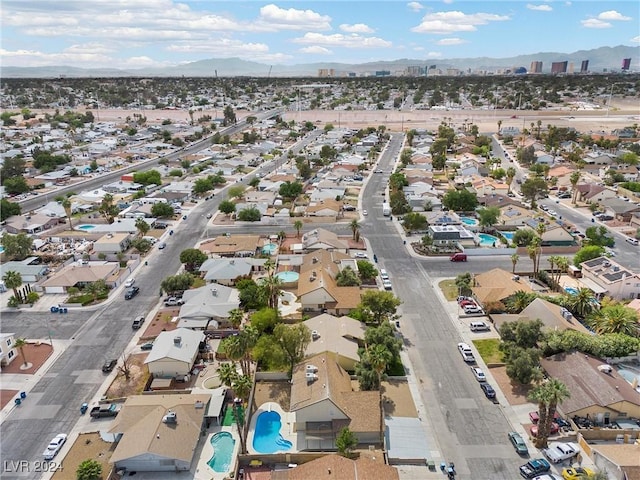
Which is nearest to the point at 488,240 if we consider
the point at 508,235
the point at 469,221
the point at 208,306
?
the point at 508,235

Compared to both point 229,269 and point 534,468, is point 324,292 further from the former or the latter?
point 534,468

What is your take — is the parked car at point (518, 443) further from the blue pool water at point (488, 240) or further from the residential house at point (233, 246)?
the residential house at point (233, 246)

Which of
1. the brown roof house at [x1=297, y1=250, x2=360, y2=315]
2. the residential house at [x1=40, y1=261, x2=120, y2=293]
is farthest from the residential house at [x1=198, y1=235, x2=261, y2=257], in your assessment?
the residential house at [x1=40, y1=261, x2=120, y2=293]

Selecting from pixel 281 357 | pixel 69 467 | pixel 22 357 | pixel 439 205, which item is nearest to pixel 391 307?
pixel 281 357

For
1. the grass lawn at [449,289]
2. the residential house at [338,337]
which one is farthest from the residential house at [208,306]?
the grass lawn at [449,289]

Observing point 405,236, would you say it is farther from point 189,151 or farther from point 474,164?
point 189,151

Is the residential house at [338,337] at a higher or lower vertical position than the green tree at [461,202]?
lower
